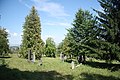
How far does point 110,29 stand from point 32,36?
2952 cm

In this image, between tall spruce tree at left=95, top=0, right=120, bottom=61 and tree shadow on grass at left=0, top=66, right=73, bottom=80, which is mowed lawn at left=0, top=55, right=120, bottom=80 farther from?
tall spruce tree at left=95, top=0, right=120, bottom=61

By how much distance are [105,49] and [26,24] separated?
98.9 feet

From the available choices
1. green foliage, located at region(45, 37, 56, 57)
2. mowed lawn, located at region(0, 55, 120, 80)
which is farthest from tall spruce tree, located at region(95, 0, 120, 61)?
green foliage, located at region(45, 37, 56, 57)

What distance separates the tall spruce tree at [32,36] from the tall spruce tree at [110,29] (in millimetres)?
24946

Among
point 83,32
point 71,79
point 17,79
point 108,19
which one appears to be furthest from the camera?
point 83,32

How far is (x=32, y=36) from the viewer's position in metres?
51.8

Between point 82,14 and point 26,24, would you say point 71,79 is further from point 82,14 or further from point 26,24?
point 26,24

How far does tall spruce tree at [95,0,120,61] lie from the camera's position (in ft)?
85.7

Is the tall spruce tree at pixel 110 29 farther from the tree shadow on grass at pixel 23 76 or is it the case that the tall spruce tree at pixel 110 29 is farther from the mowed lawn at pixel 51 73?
the tree shadow on grass at pixel 23 76

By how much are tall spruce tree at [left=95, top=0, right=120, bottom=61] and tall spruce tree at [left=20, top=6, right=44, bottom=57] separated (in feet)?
81.8

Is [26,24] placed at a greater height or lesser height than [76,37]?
greater

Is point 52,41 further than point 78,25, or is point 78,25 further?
point 52,41

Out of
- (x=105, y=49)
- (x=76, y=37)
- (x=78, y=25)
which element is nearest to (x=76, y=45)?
(x=76, y=37)

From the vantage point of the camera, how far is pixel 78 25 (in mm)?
38906
